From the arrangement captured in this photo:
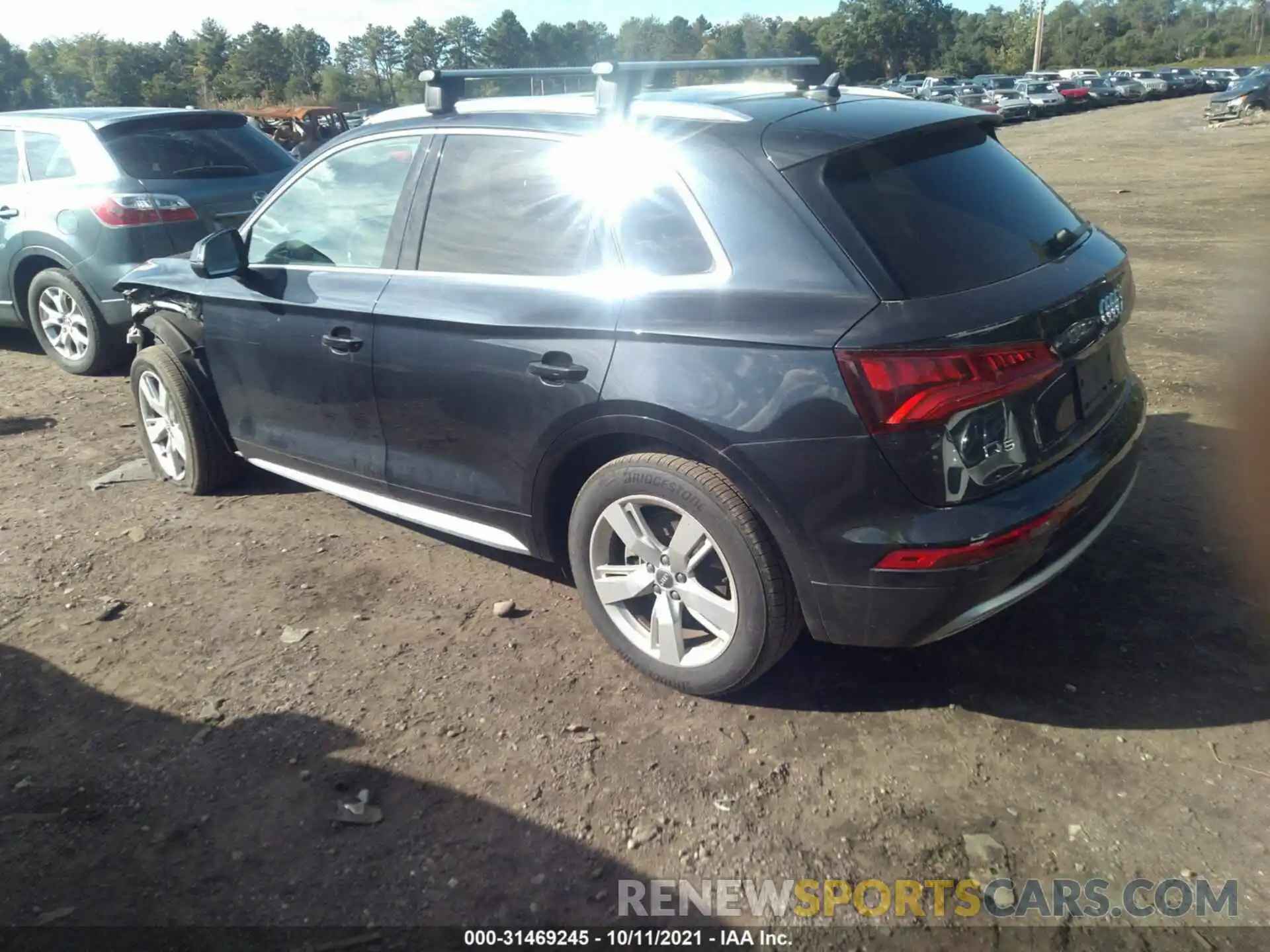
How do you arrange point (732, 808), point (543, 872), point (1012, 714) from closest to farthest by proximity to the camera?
point (543, 872) → point (732, 808) → point (1012, 714)

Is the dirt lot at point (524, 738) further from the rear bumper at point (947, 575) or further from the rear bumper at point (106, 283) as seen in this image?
the rear bumper at point (106, 283)

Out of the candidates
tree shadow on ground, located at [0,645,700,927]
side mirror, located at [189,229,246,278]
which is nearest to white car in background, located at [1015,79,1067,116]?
side mirror, located at [189,229,246,278]

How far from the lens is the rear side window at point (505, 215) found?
11.2ft

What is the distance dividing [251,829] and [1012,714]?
2288mm

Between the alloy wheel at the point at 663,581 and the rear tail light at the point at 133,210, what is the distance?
4.99 m

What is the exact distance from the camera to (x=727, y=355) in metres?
2.96

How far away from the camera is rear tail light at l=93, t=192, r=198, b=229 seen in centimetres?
682

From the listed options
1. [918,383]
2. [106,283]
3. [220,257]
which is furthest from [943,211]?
[106,283]

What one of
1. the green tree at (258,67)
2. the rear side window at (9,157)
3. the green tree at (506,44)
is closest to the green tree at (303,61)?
the green tree at (258,67)

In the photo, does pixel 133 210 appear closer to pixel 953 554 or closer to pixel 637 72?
pixel 637 72

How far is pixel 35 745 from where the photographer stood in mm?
3314

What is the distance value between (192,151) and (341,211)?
403cm

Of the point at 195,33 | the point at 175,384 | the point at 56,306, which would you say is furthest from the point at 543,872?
the point at 195,33

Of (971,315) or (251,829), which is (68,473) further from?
(971,315)
